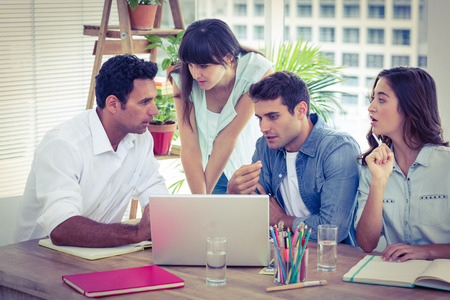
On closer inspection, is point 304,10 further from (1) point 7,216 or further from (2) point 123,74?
(1) point 7,216

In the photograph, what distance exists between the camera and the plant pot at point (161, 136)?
3904 mm

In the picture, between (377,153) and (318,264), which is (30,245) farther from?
(377,153)

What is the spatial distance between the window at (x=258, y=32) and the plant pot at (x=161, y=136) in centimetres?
146

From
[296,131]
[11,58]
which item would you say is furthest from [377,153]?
[11,58]

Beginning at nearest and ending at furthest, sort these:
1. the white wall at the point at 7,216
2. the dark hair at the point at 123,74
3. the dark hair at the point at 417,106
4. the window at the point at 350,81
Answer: the dark hair at the point at 417,106
the dark hair at the point at 123,74
the white wall at the point at 7,216
the window at the point at 350,81

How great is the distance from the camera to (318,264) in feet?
6.77

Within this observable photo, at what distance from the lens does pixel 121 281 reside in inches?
75.8

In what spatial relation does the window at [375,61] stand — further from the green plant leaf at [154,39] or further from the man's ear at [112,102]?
the man's ear at [112,102]

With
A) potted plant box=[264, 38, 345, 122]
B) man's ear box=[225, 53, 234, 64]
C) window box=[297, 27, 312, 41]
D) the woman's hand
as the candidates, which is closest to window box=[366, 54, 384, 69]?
potted plant box=[264, 38, 345, 122]

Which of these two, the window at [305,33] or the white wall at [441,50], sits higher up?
the window at [305,33]

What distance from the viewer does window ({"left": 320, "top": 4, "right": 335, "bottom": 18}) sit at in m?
4.52

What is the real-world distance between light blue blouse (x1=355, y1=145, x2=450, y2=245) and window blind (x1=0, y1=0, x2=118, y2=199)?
2.62 m

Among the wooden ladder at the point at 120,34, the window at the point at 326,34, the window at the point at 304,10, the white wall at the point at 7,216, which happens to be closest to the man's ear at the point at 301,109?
the wooden ladder at the point at 120,34

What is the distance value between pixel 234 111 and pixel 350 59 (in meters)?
1.65
